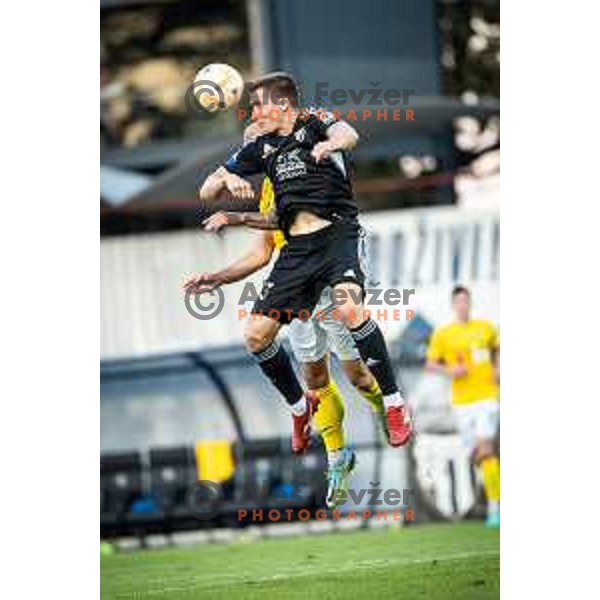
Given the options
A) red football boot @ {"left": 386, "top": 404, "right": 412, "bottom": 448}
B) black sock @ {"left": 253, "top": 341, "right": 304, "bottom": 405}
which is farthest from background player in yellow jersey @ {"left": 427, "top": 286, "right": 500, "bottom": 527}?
black sock @ {"left": 253, "top": 341, "right": 304, "bottom": 405}

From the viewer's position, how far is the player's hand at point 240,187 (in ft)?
28.9

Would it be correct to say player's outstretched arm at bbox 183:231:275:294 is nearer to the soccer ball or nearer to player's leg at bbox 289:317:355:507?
player's leg at bbox 289:317:355:507

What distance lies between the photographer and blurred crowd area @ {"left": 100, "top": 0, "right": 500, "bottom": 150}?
17000mm

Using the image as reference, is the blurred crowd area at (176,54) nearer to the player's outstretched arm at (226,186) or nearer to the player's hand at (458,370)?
the player's hand at (458,370)

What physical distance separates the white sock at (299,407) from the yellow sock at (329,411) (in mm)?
68

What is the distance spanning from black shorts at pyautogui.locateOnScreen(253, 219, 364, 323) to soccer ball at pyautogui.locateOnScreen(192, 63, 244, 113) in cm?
70

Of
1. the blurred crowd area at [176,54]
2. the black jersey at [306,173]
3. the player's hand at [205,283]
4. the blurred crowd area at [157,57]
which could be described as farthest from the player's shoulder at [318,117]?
the blurred crowd area at [157,57]

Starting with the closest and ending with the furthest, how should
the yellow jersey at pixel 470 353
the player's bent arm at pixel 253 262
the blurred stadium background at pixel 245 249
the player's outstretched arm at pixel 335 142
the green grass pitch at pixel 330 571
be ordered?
the player's outstretched arm at pixel 335 142 < the player's bent arm at pixel 253 262 < the green grass pitch at pixel 330 571 < the blurred stadium background at pixel 245 249 < the yellow jersey at pixel 470 353

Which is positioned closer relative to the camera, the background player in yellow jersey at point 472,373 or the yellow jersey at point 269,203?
the yellow jersey at point 269,203

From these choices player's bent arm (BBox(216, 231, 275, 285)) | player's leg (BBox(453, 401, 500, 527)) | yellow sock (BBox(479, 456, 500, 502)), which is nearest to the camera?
player's bent arm (BBox(216, 231, 275, 285))

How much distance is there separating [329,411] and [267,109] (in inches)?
54.7

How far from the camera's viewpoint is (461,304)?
45.8 feet
